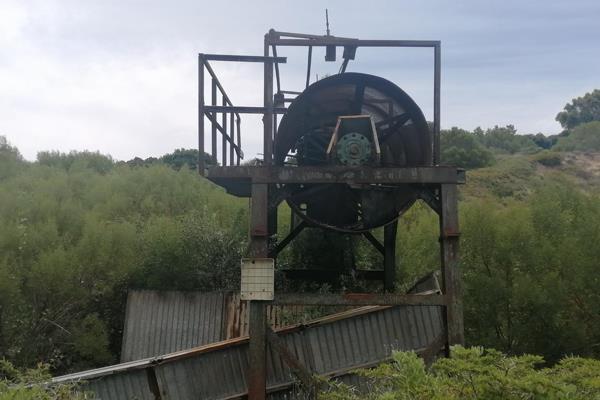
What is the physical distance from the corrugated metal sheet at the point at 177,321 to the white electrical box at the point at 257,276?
14.7 ft

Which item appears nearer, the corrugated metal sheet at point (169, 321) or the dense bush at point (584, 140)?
the corrugated metal sheet at point (169, 321)

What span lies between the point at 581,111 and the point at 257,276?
8077cm

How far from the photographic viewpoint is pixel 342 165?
7117mm

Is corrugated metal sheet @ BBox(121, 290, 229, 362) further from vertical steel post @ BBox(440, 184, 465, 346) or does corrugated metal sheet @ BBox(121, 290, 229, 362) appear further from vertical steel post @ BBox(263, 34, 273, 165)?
vertical steel post @ BBox(440, 184, 465, 346)

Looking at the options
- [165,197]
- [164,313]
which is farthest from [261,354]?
[165,197]

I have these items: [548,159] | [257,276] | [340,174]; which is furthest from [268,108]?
[548,159]

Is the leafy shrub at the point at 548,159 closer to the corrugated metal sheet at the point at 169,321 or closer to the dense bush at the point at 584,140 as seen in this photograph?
the dense bush at the point at 584,140

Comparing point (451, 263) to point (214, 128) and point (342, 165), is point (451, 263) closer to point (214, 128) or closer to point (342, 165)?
point (342, 165)

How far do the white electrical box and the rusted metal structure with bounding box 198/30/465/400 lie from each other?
13 centimetres

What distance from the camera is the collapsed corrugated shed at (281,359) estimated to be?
24.3 feet

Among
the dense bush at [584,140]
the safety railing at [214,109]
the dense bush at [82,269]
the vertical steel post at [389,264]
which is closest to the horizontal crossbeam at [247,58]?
the safety railing at [214,109]

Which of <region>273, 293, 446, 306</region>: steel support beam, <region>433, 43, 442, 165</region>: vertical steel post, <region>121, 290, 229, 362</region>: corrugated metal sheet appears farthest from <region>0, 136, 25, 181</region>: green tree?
<region>433, 43, 442, 165</region>: vertical steel post

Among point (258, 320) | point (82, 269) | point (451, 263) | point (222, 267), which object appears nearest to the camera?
point (258, 320)

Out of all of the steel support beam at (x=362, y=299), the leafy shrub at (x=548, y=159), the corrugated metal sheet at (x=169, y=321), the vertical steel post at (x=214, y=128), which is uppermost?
the leafy shrub at (x=548, y=159)
